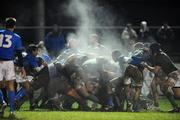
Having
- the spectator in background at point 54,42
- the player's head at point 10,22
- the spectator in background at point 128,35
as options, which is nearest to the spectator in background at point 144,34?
the spectator in background at point 128,35

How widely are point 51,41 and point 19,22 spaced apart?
4.43 m

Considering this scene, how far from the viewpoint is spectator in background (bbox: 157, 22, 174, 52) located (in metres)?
27.5

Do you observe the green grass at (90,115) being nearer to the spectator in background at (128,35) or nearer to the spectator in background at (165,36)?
the spectator in background at (128,35)

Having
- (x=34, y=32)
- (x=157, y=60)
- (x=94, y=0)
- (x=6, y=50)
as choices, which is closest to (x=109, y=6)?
(x=94, y=0)

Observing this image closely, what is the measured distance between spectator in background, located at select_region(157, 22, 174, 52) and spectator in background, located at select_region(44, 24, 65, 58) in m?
4.00

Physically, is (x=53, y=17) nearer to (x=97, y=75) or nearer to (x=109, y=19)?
(x=109, y=19)

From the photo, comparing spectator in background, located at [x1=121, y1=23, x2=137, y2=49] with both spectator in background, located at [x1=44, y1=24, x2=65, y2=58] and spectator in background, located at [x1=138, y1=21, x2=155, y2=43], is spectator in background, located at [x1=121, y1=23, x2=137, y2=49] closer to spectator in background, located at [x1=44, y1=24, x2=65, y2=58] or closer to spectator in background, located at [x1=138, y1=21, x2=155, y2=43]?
spectator in background, located at [x1=138, y1=21, x2=155, y2=43]

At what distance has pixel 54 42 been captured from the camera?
85.3 feet

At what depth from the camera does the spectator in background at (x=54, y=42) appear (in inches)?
1023

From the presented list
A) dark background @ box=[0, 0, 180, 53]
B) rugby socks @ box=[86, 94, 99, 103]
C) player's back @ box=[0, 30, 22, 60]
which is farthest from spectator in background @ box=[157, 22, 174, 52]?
player's back @ box=[0, 30, 22, 60]

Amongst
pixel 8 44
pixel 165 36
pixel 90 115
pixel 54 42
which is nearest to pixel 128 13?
pixel 165 36

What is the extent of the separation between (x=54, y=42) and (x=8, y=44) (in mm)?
9400

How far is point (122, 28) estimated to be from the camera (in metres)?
28.0

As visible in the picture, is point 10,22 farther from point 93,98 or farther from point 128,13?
point 128,13
